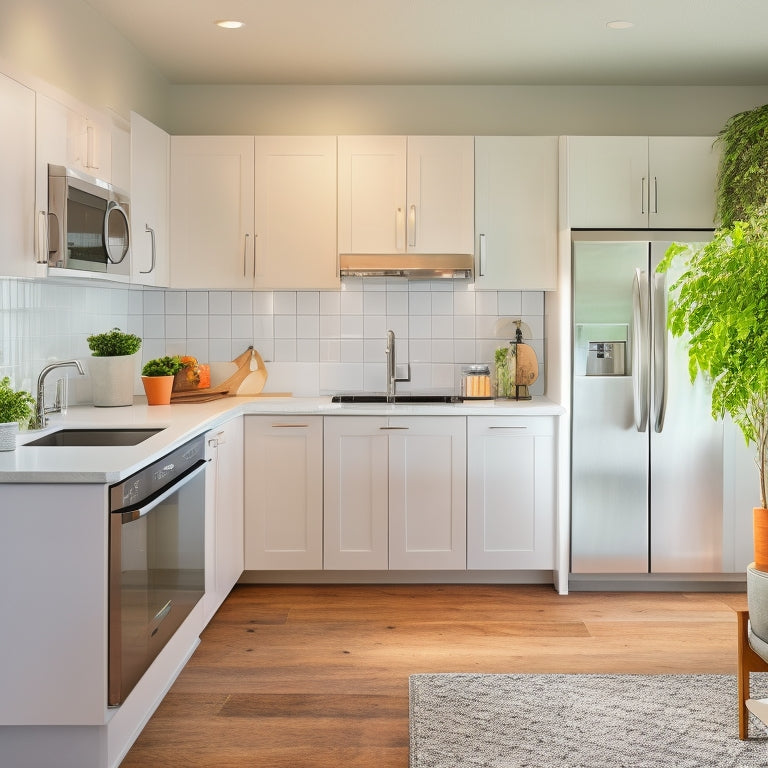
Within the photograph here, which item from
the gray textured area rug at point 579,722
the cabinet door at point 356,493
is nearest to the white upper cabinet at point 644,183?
the cabinet door at point 356,493

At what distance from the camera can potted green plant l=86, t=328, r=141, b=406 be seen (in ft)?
13.0

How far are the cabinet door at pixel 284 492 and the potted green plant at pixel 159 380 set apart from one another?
400mm

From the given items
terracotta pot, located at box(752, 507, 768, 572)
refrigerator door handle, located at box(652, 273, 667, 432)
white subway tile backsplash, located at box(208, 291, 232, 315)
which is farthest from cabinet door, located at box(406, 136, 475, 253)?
terracotta pot, located at box(752, 507, 768, 572)

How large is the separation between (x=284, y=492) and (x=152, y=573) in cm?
157

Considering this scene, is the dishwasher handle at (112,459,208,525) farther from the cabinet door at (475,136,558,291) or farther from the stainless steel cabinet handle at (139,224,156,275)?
the cabinet door at (475,136,558,291)

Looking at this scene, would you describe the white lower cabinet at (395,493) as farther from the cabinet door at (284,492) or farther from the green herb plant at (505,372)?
the green herb plant at (505,372)

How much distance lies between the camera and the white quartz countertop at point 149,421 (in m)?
2.40

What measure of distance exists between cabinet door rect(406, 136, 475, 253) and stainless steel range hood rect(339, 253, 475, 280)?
8 centimetres

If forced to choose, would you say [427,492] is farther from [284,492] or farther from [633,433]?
[633,433]

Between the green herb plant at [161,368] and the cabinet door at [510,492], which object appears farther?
the cabinet door at [510,492]

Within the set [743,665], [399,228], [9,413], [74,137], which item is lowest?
[743,665]

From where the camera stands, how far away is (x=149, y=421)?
3428mm

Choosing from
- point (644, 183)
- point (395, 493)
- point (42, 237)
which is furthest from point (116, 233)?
point (644, 183)

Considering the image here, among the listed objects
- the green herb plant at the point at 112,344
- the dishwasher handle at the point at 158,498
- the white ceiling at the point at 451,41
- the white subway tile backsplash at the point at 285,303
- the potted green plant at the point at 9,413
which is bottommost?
the dishwasher handle at the point at 158,498
